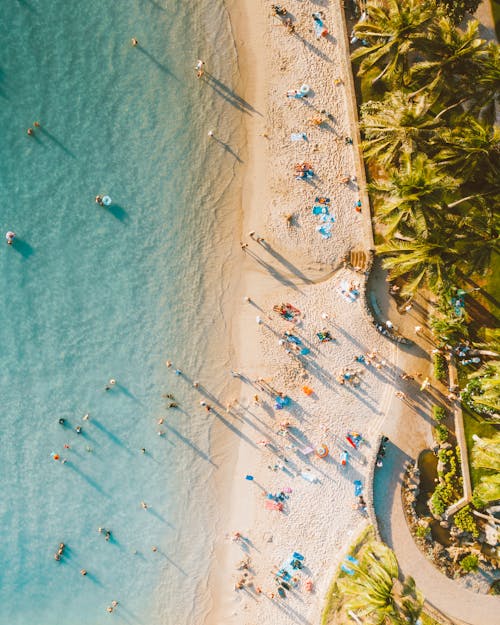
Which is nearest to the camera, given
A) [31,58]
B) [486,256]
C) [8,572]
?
[486,256]

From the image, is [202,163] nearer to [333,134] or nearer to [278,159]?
[278,159]

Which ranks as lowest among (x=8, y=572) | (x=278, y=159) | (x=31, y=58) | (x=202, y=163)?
(x=8, y=572)

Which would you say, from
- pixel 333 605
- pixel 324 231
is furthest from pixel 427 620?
pixel 324 231

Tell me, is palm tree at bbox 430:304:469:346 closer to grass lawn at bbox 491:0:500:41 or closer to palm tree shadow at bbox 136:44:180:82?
grass lawn at bbox 491:0:500:41

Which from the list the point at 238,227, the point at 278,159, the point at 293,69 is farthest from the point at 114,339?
the point at 293,69

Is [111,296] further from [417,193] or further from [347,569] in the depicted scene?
[347,569]

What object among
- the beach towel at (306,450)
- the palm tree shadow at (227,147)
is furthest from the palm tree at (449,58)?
the beach towel at (306,450)
